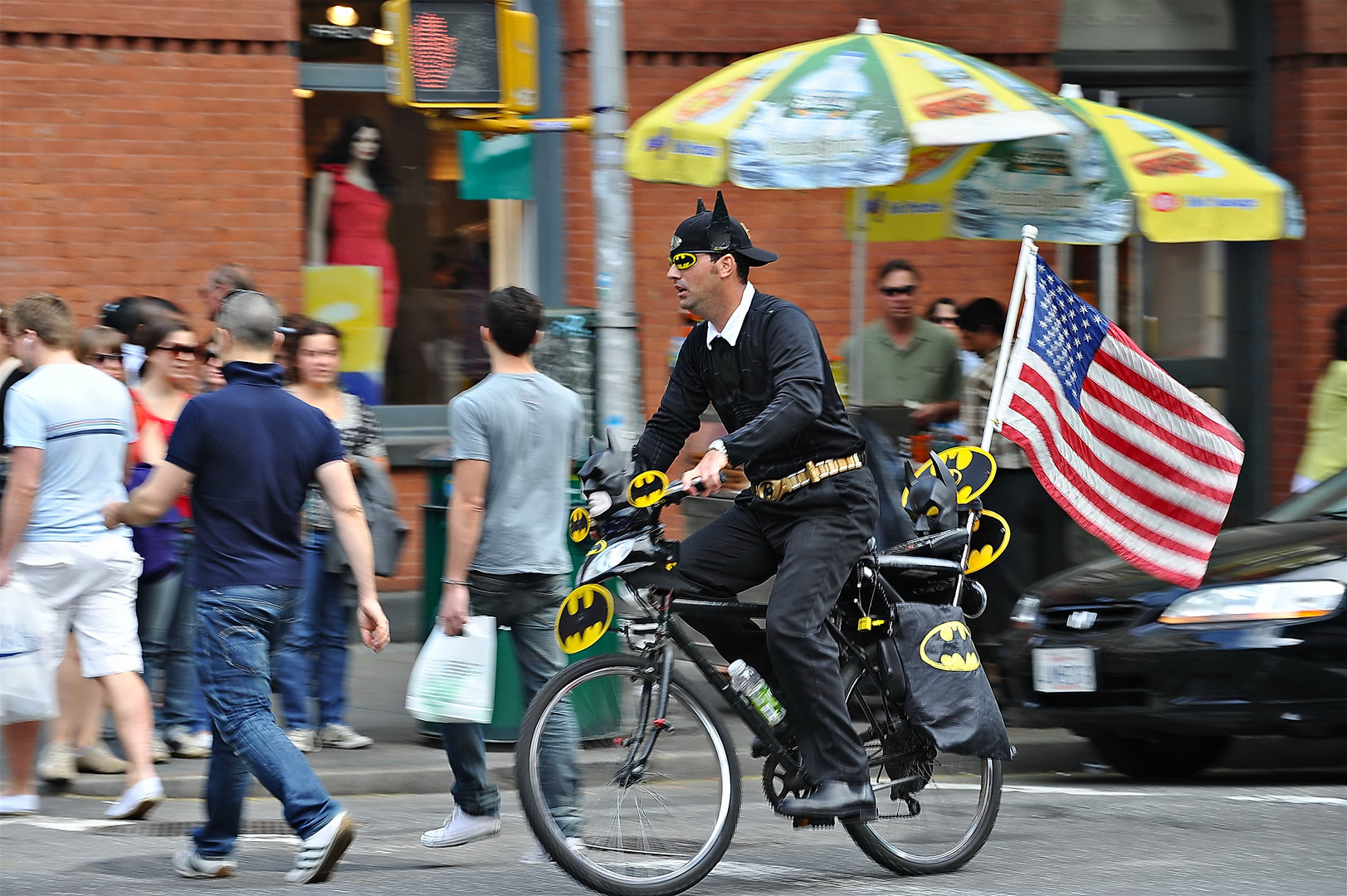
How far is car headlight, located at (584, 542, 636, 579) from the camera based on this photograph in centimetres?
513

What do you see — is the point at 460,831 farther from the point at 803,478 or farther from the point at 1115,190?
the point at 1115,190

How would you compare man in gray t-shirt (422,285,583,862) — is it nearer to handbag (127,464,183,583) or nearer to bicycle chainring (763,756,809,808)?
bicycle chainring (763,756,809,808)

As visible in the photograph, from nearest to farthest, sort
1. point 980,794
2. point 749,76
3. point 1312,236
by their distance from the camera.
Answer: point 980,794, point 749,76, point 1312,236

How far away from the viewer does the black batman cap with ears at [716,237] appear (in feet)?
17.4

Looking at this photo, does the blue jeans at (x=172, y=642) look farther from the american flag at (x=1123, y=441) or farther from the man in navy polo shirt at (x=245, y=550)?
the american flag at (x=1123, y=441)

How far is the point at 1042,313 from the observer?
6516mm

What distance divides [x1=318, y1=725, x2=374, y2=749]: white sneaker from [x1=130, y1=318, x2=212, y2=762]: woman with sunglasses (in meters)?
0.50

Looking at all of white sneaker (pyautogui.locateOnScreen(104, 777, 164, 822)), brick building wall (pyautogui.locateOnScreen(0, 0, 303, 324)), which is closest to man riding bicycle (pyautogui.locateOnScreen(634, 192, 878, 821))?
white sneaker (pyautogui.locateOnScreen(104, 777, 164, 822))

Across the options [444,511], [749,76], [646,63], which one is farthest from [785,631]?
[646,63]

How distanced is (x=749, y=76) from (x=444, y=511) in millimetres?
2729

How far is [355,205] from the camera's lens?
11.4m

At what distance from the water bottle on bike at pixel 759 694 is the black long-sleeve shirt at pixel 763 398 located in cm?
60

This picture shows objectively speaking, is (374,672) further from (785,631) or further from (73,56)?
(785,631)

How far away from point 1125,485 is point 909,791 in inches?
66.6
